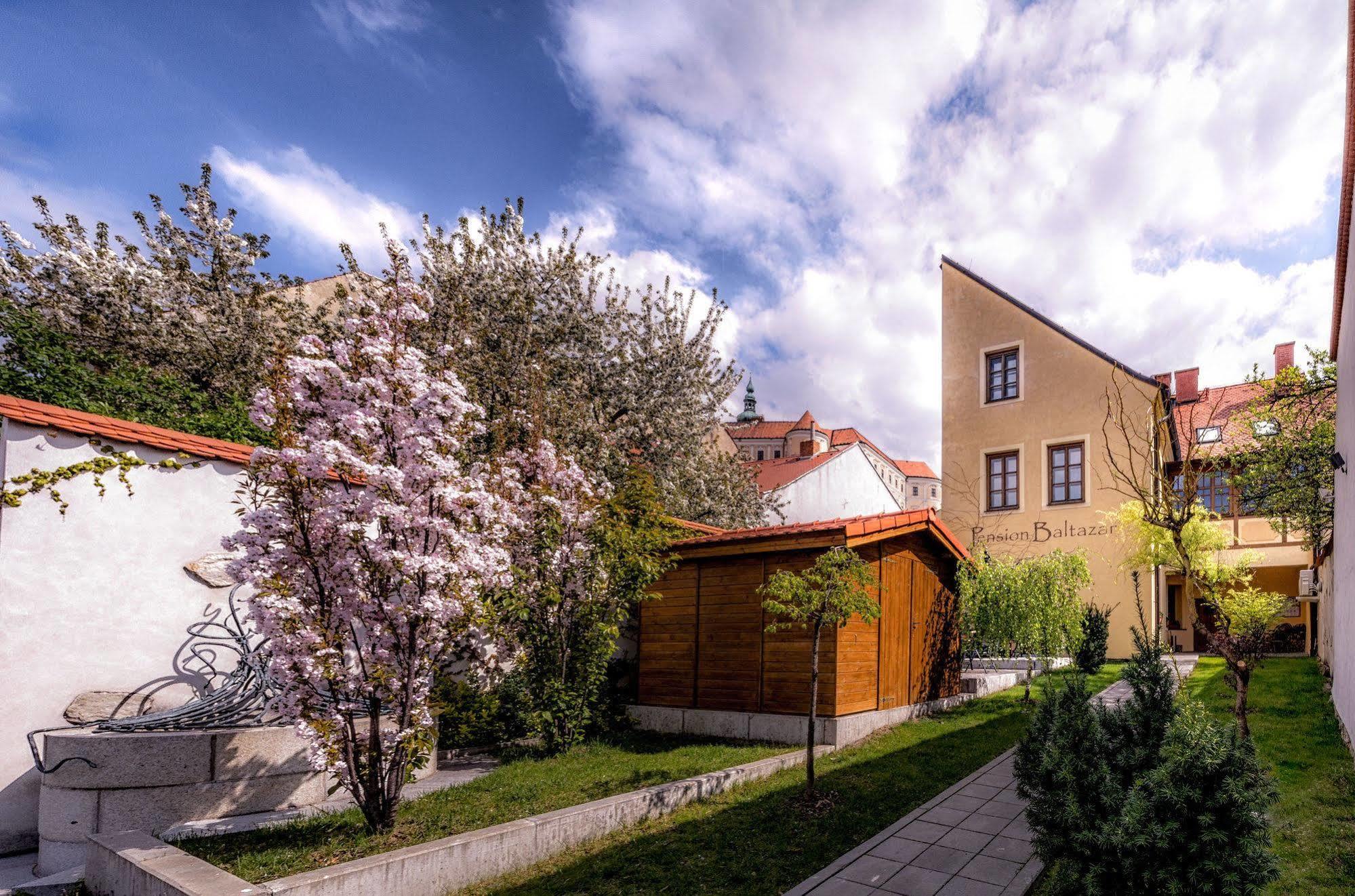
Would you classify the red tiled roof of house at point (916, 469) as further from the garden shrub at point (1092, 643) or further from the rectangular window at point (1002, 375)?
the garden shrub at point (1092, 643)

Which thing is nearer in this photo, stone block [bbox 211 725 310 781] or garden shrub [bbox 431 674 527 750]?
stone block [bbox 211 725 310 781]

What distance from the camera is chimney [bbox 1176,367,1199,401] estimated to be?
25.4 metres

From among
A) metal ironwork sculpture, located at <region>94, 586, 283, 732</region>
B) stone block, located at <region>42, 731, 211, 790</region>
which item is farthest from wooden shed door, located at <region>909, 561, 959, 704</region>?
stone block, located at <region>42, 731, 211, 790</region>

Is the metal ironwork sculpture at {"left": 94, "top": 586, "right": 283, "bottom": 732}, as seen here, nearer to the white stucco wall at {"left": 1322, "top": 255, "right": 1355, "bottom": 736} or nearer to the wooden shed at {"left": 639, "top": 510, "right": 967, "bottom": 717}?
the wooden shed at {"left": 639, "top": 510, "right": 967, "bottom": 717}

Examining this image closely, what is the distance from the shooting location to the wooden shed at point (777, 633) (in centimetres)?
932

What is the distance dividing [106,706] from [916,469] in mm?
70520

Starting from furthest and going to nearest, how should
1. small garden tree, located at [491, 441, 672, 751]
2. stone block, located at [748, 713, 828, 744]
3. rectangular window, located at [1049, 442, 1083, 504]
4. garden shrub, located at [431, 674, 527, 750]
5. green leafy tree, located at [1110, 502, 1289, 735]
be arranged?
rectangular window, located at [1049, 442, 1083, 504]
stone block, located at [748, 713, 828, 744]
small garden tree, located at [491, 441, 672, 751]
garden shrub, located at [431, 674, 527, 750]
green leafy tree, located at [1110, 502, 1289, 735]

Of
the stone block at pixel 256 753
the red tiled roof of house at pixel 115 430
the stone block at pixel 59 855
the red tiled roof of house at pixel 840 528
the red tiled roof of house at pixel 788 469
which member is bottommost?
the stone block at pixel 59 855

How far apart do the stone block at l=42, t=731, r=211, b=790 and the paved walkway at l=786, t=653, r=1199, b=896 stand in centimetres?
480

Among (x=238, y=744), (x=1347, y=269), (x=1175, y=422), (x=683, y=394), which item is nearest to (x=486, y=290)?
(x=683, y=394)

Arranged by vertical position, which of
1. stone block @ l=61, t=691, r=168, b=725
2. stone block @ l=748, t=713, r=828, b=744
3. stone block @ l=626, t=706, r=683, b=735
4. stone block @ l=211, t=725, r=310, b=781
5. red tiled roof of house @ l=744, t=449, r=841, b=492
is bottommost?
stone block @ l=626, t=706, r=683, b=735

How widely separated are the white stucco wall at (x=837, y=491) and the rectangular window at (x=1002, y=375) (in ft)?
33.4

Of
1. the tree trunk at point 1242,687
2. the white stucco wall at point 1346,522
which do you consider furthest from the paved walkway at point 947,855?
the white stucco wall at point 1346,522

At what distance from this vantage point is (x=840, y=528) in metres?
9.06
